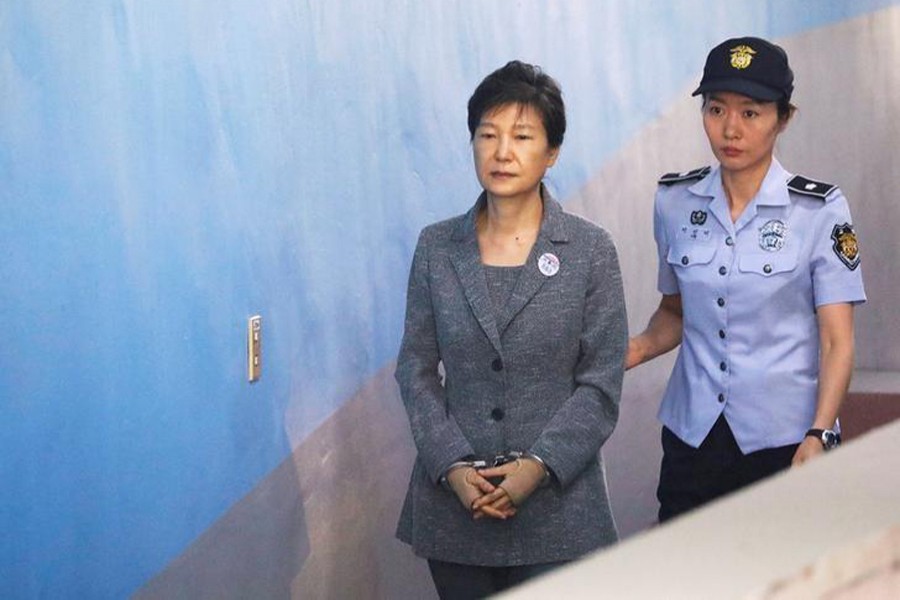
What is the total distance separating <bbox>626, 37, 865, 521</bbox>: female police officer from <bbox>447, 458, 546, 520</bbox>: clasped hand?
45cm

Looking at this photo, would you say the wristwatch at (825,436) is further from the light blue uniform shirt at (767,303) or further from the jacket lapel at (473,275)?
the jacket lapel at (473,275)

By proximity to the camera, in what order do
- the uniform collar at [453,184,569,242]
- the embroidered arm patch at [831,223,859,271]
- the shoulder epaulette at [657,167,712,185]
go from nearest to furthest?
the uniform collar at [453,184,569,242], the embroidered arm patch at [831,223,859,271], the shoulder epaulette at [657,167,712,185]

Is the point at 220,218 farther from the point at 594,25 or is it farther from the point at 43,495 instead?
the point at 594,25

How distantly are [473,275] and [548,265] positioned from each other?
0.42 feet

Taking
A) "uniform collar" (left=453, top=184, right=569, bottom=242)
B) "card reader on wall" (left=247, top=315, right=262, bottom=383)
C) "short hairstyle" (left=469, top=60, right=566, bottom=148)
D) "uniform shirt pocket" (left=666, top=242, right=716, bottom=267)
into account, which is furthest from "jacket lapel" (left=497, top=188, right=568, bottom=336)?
"card reader on wall" (left=247, top=315, right=262, bottom=383)

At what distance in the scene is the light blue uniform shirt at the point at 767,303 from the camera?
129 inches

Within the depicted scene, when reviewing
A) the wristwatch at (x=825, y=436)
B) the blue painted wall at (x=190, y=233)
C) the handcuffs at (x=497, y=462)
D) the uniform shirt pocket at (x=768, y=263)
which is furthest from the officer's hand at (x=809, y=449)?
the blue painted wall at (x=190, y=233)

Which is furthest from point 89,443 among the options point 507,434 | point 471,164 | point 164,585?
point 471,164

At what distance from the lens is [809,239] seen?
10.8 ft

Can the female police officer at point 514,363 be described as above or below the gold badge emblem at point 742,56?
below

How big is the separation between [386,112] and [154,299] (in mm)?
960

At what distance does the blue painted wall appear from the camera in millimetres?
2611

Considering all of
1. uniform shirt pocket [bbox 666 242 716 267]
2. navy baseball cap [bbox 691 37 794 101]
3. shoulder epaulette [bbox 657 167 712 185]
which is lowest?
uniform shirt pocket [bbox 666 242 716 267]

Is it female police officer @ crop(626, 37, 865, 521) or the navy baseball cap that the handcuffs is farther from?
the navy baseball cap
